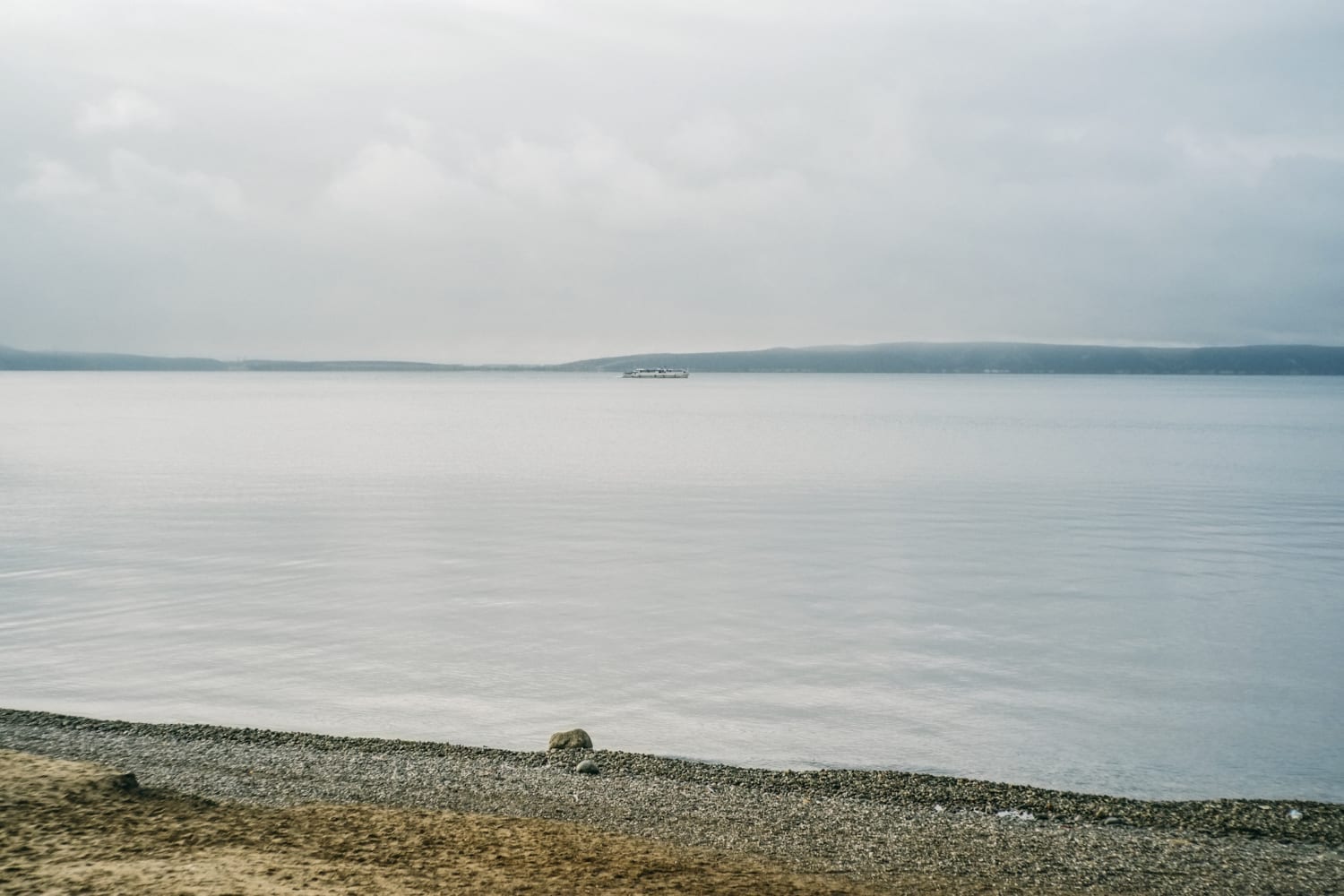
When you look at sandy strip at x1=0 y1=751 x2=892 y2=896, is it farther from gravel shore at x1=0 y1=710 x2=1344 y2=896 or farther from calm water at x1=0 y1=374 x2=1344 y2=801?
calm water at x1=0 y1=374 x2=1344 y2=801

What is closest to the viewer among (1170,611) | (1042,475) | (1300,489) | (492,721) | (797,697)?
(492,721)

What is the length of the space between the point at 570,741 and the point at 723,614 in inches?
344

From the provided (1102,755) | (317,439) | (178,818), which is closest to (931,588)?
(1102,755)

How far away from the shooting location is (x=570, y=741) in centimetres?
1138

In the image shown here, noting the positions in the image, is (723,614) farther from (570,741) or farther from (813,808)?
(813,808)

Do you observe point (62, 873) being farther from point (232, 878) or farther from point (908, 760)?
point (908, 760)

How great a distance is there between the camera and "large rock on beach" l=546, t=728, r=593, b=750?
11367 millimetres

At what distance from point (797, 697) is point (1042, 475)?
124 feet

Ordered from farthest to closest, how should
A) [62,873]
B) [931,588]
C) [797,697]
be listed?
1. [931,588]
2. [797,697]
3. [62,873]

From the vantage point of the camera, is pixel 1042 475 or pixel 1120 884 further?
pixel 1042 475

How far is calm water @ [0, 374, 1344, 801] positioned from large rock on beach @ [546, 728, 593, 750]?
866 mm

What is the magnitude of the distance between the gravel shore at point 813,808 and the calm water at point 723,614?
→ 4.19 feet

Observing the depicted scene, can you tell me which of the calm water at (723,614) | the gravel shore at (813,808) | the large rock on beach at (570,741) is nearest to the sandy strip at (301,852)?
Answer: the gravel shore at (813,808)

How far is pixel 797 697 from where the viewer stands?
47.1ft
